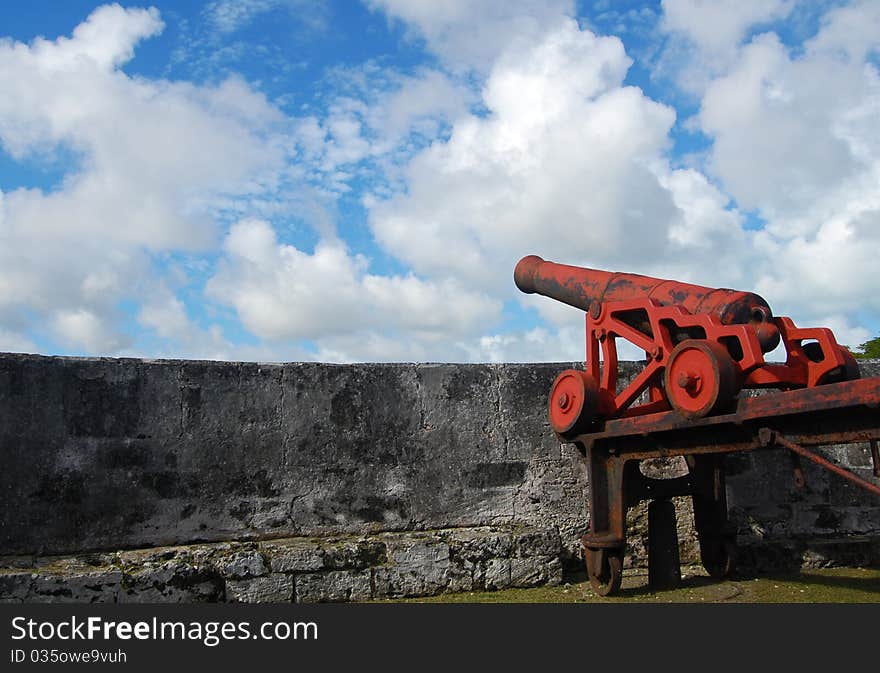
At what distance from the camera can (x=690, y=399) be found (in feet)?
14.4

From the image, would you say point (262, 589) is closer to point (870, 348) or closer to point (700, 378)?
point (700, 378)

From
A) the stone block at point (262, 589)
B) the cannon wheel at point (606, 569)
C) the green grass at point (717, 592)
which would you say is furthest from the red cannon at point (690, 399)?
the stone block at point (262, 589)

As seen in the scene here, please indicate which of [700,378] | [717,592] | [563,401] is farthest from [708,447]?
[717,592]

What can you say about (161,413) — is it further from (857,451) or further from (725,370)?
(857,451)

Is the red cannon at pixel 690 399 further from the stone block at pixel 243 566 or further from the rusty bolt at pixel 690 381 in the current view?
the stone block at pixel 243 566

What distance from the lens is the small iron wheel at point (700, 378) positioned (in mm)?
4184

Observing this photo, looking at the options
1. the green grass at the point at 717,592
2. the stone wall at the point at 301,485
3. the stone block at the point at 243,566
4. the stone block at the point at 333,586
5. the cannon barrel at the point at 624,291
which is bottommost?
the green grass at the point at 717,592

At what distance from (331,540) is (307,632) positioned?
153 centimetres

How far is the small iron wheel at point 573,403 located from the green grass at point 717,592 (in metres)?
1.06

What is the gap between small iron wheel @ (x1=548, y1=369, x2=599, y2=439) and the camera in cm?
520

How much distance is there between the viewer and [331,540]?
553cm

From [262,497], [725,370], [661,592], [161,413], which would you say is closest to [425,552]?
[262,497]

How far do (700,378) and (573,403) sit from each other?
112cm

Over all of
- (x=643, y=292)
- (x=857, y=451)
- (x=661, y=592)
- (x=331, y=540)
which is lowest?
(x=661, y=592)
